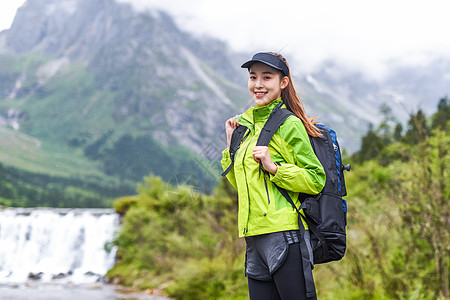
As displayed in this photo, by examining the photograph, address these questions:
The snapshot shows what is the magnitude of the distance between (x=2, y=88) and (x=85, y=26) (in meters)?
44.1

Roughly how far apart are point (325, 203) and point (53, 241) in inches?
747

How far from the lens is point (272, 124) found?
1.56 meters

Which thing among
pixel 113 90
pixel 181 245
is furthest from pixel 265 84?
pixel 113 90

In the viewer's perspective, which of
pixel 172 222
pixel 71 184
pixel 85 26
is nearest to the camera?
pixel 172 222

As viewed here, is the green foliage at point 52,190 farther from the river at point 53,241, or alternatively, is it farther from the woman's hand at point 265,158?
the woman's hand at point 265,158

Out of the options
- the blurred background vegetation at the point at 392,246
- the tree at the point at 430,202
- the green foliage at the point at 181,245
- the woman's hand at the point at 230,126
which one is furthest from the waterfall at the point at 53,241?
the woman's hand at the point at 230,126

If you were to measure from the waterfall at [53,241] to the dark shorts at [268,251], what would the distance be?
16683 mm

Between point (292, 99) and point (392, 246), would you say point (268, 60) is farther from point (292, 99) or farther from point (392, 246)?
point (392, 246)

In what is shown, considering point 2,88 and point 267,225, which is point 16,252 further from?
point 2,88

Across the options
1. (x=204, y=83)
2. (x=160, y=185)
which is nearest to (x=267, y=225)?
(x=160, y=185)

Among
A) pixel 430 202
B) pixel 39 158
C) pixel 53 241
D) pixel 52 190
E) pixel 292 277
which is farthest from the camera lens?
pixel 39 158

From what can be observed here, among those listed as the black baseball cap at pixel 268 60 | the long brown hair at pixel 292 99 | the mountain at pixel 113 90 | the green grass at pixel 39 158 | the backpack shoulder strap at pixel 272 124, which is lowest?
the backpack shoulder strap at pixel 272 124

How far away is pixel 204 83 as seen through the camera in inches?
4163

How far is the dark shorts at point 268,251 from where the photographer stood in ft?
4.78
